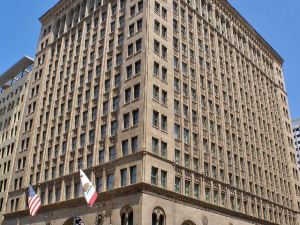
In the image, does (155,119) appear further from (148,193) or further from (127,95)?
(148,193)

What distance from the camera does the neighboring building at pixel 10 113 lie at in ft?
228

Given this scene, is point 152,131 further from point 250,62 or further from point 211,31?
point 250,62

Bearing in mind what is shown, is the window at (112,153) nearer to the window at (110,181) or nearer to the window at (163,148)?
the window at (110,181)

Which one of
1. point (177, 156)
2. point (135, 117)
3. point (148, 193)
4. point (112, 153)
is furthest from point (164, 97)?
point (148, 193)

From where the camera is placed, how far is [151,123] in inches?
1738

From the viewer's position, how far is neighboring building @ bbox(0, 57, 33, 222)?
228 ft

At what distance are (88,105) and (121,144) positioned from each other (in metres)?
12.0

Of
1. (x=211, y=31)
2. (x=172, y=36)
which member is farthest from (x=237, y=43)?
(x=172, y=36)

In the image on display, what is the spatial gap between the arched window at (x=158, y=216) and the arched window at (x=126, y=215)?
2518 millimetres

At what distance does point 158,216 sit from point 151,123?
10802mm

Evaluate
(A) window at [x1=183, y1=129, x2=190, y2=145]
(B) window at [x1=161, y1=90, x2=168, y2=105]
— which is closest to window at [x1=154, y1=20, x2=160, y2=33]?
(B) window at [x1=161, y1=90, x2=168, y2=105]

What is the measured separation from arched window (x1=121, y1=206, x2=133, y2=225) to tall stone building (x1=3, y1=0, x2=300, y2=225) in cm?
11

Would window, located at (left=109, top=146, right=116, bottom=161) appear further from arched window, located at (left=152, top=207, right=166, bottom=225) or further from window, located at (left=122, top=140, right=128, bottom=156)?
arched window, located at (left=152, top=207, right=166, bottom=225)

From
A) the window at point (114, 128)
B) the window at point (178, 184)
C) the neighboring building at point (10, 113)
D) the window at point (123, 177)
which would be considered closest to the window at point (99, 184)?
the window at point (123, 177)
